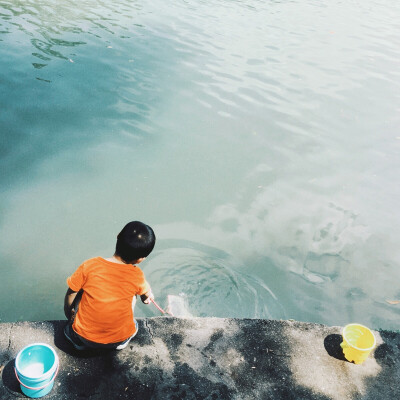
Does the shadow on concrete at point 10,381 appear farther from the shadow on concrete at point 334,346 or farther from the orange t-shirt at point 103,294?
the shadow on concrete at point 334,346

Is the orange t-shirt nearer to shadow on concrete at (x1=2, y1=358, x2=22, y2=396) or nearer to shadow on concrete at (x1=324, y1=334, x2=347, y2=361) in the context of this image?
shadow on concrete at (x1=2, y1=358, x2=22, y2=396)

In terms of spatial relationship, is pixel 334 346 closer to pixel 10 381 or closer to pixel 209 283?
pixel 209 283

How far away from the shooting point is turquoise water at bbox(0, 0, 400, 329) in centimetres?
461

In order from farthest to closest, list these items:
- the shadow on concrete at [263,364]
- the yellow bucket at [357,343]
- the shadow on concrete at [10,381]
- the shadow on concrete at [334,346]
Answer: the shadow on concrete at [334,346] < the yellow bucket at [357,343] < the shadow on concrete at [263,364] < the shadow on concrete at [10,381]

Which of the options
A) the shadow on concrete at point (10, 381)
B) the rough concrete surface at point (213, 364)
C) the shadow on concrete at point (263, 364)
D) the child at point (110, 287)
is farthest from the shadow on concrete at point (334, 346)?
the shadow on concrete at point (10, 381)

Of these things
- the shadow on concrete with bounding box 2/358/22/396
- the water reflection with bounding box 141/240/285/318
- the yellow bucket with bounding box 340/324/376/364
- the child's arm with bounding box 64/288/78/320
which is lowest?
the water reflection with bounding box 141/240/285/318

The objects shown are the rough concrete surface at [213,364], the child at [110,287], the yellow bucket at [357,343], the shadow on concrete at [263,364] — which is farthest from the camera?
the yellow bucket at [357,343]

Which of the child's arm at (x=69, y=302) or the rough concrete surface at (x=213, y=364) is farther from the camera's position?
the rough concrete surface at (x=213, y=364)

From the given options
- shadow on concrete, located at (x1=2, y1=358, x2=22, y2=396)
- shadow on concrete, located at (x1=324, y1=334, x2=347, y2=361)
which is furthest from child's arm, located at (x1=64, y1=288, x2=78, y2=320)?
shadow on concrete, located at (x1=324, y1=334, x2=347, y2=361)

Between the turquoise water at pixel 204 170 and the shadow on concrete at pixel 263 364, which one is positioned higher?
the shadow on concrete at pixel 263 364

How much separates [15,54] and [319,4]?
58.9 feet

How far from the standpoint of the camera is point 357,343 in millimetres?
3334

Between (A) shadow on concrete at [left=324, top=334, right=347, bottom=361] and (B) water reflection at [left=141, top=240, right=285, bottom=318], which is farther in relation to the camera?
(B) water reflection at [left=141, top=240, right=285, bottom=318]

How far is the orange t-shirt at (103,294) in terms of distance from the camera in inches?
101
